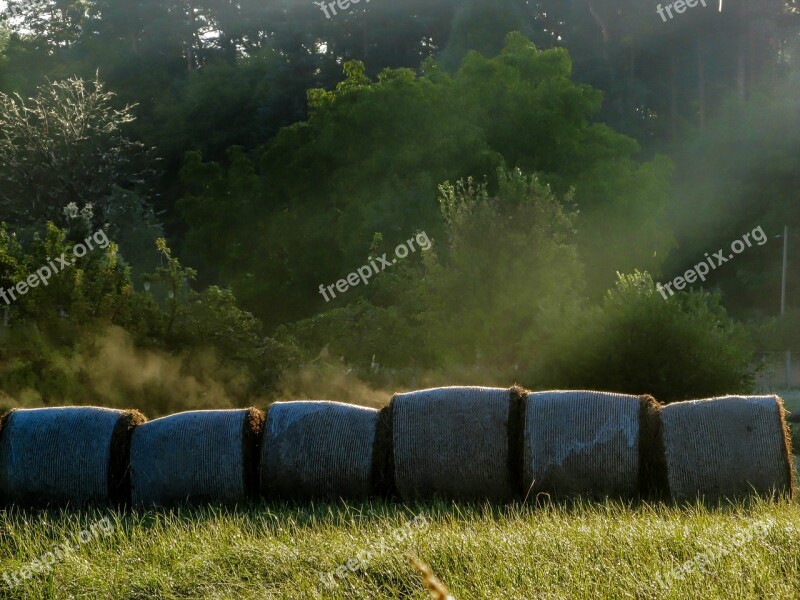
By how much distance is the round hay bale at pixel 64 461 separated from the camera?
9.77 meters

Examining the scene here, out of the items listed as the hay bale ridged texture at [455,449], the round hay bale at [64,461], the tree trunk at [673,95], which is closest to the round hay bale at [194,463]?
the round hay bale at [64,461]

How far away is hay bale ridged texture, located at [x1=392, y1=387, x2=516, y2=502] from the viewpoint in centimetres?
945

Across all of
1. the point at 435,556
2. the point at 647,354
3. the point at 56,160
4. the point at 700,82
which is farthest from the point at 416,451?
the point at 700,82

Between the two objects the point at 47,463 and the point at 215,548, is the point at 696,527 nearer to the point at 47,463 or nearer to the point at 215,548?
Result: the point at 215,548

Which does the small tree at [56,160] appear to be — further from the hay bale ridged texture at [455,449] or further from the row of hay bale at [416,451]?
the hay bale ridged texture at [455,449]

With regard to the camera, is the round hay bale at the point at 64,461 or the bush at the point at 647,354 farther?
the bush at the point at 647,354

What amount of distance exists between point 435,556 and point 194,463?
11.2 feet

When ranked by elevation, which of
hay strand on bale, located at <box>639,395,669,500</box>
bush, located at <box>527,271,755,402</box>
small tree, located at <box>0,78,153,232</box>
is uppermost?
small tree, located at <box>0,78,153,232</box>

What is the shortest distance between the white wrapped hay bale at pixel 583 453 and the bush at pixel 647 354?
6.34 meters

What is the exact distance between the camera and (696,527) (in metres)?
7.41

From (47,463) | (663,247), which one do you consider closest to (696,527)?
(47,463)

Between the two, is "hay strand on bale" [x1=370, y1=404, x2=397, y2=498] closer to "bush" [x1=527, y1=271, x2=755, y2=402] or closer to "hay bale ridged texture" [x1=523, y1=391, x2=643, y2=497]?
"hay bale ridged texture" [x1=523, y1=391, x2=643, y2=497]

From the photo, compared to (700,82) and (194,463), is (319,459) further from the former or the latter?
(700,82)

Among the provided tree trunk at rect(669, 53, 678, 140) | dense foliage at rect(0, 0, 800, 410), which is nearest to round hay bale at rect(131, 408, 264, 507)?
dense foliage at rect(0, 0, 800, 410)
